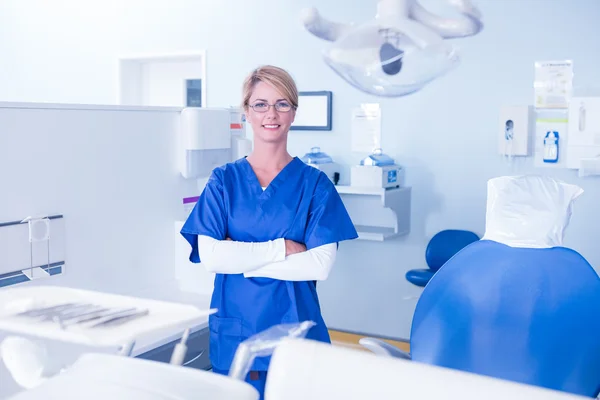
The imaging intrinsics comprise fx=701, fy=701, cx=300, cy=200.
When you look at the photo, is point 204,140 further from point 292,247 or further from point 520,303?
point 520,303

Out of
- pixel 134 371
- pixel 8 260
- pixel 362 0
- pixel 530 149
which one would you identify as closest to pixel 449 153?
pixel 530 149

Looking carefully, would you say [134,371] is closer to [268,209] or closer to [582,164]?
[268,209]

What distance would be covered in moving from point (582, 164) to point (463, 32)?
2.30m

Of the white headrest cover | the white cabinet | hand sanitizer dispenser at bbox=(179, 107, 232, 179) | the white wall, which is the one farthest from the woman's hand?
the white cabinet

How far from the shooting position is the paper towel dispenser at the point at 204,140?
7.86ft

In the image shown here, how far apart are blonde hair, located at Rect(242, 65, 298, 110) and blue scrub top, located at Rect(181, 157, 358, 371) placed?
0.19 metres

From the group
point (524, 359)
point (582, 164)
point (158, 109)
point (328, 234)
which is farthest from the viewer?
point (582, 164)

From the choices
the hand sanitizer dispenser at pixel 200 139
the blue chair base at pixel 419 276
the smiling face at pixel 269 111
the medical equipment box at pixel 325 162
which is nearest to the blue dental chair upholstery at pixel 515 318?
the smiling face at pixel 269 111

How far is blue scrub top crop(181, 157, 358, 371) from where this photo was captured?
1665 mm

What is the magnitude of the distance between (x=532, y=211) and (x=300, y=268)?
56 centimetres

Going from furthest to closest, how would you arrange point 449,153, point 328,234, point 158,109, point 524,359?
point 449,153, point 158,109, point 328,234, point 524,359

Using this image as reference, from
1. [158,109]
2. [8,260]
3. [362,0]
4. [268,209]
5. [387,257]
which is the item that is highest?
[362,0]

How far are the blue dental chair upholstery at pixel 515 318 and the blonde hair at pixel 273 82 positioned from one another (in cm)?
57

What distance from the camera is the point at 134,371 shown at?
65cm
